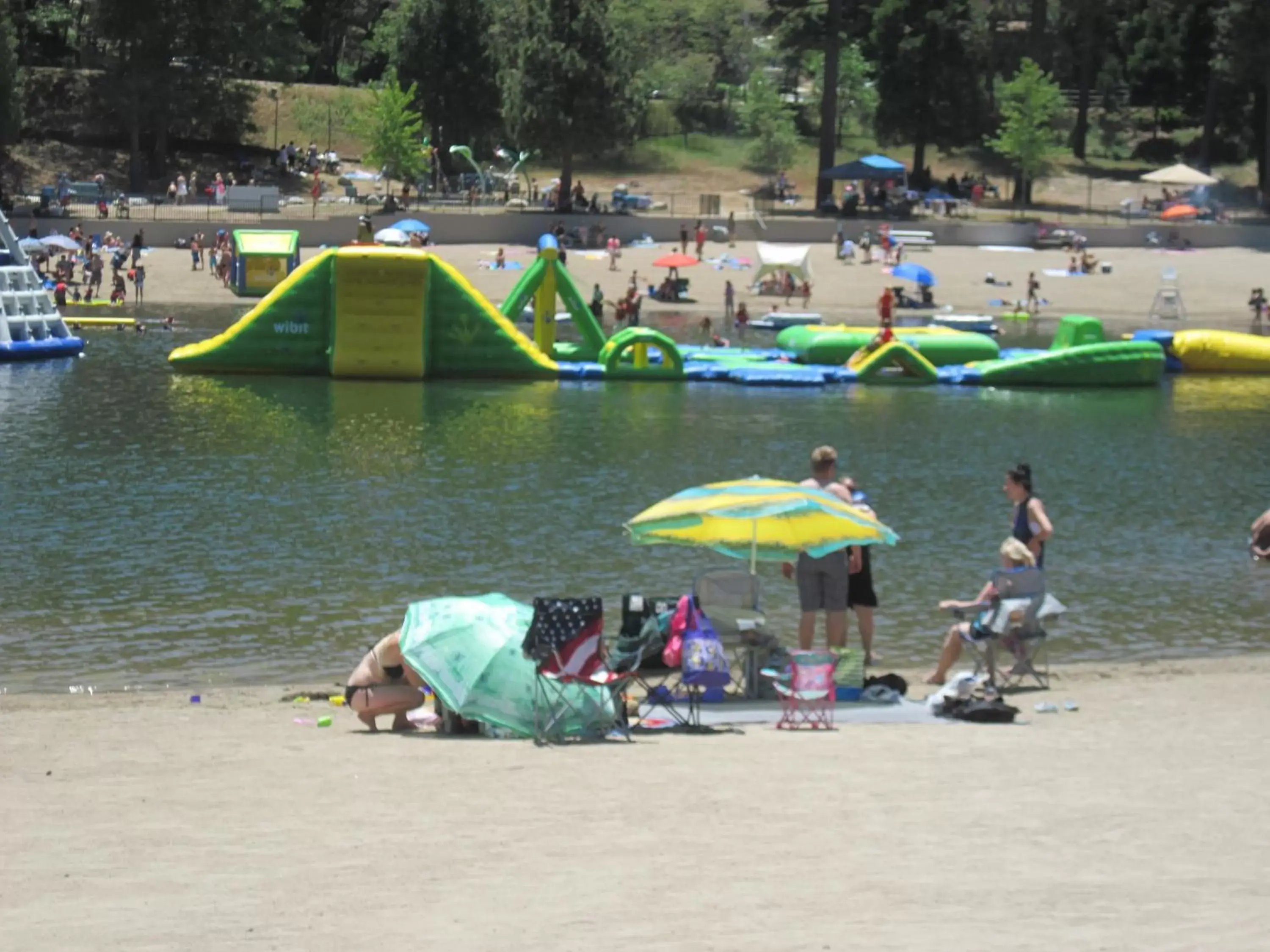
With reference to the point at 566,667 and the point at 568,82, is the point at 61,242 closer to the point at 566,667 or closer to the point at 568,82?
the point at 568,82

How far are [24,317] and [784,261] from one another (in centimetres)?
2061

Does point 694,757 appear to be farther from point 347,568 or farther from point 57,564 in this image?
point 57,564

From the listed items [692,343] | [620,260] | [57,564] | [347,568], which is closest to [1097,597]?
[347,568]

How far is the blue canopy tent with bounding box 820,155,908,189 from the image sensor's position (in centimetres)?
6134

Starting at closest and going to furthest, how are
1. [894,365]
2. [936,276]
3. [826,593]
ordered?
[826,593] → [894,365] → [936,276]

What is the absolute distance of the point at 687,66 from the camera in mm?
76375

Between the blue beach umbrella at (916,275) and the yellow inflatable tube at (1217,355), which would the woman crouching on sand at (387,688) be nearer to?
the yellow inflatable tube at (1217,355)

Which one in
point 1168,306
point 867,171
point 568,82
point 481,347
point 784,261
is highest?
point 568,82

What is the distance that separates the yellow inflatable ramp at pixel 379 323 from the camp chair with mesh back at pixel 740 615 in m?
19.8

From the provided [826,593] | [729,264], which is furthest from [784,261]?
[826,593]

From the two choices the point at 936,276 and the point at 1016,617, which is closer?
the point at 1016,617

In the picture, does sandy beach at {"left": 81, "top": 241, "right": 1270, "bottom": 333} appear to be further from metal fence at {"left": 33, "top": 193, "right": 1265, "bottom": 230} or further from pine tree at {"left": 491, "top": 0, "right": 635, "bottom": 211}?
pine tree at {"left": 491, "top": 0, "right": 635, "bottom": 211}

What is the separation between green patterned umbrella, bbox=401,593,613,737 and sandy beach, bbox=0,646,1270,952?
0.86 feet

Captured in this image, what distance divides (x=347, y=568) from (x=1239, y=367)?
2344cm
